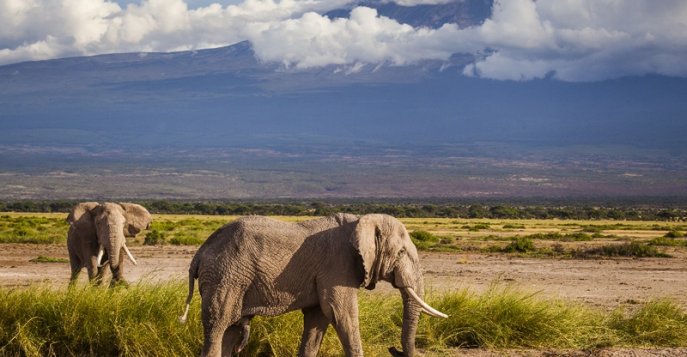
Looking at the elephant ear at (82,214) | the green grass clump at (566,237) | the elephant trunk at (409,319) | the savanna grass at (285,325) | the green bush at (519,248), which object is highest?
the elephant ear at (82,214)

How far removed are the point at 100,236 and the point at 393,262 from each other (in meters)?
8.95

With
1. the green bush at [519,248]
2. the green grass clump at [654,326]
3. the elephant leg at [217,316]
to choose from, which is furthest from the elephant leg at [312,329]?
the green bush at [519,248]

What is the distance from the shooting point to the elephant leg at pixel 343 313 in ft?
37.3

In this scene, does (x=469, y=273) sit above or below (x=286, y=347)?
below

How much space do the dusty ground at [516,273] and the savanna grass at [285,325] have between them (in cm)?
335

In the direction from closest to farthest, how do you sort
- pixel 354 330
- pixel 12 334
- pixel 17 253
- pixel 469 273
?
pixel 354 330 → pixel 12 334 → pixel 469 273 → pixel 17 253

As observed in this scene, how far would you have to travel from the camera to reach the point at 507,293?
1477cm

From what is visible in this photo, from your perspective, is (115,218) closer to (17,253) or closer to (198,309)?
(198,309)

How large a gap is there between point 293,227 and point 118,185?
180 m

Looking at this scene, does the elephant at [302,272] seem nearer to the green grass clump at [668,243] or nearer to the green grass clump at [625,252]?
the green grass clump at [625,252]

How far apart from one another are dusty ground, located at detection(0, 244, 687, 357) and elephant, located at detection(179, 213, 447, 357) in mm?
6832

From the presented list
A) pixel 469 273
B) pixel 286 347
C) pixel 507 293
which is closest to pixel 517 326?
pixel 507 293

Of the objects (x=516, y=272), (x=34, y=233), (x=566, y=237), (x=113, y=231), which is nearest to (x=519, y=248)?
(x=516, y=272)

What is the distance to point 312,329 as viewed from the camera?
1198cm
